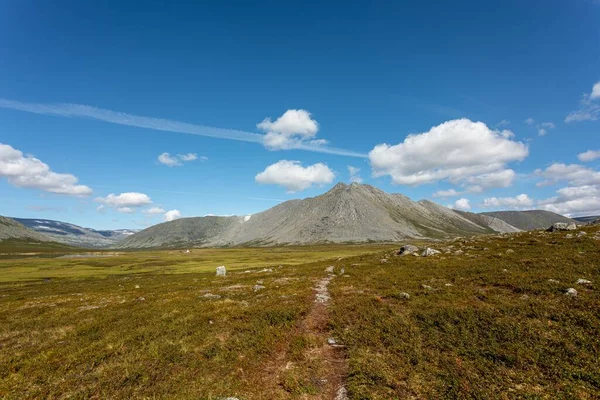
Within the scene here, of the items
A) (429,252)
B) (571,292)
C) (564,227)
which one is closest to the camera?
(571,292)

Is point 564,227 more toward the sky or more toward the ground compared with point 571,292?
more toward the sky

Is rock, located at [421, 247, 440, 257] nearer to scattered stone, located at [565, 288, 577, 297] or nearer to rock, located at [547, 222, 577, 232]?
rock, located at [547, 222, 577, 232]

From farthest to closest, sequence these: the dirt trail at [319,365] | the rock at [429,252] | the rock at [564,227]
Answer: the rock at [564,227], the rock at [429,252], the dirt trail at [319,365]

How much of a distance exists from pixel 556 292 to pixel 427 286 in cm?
924

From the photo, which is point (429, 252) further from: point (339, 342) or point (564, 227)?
point (339, 342)

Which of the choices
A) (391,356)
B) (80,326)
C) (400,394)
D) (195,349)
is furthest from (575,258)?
(80,326)

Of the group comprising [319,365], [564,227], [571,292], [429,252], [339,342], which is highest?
[564,227]

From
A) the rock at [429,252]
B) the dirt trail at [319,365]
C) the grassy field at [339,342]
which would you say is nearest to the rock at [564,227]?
the rock at [429,252]

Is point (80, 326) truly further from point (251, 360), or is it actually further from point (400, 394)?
point (400, 394)

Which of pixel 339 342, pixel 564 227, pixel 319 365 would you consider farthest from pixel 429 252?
pixel 319 365

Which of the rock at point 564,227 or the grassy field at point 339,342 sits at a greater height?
the rock at point 564,227

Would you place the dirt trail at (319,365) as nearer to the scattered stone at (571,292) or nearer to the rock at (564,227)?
the scattered stone at (571,292)

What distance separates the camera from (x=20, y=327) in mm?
24375

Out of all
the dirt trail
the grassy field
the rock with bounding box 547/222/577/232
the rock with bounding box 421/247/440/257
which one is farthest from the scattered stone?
the rock with bounding box 547/222/577/232
